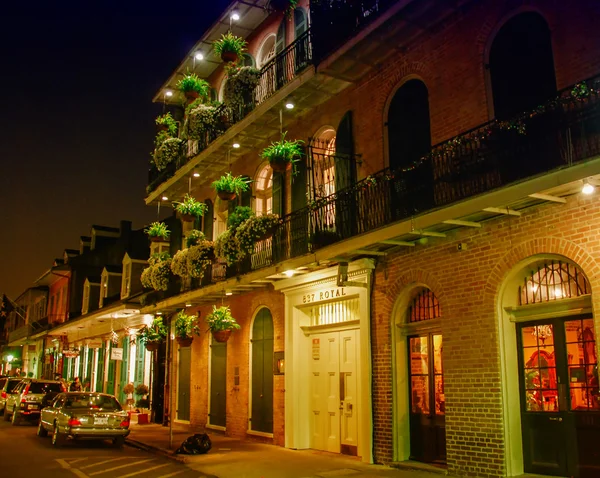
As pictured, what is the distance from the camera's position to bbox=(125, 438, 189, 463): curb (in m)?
14.0

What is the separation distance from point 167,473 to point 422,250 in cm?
640

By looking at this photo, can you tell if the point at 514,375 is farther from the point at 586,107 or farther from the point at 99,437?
the point at 99,437

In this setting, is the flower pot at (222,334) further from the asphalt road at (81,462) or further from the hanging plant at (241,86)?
the hanging plant at (241,86)

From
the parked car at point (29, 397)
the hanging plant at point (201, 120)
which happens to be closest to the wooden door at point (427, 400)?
the hanging plant at point (201, 120)

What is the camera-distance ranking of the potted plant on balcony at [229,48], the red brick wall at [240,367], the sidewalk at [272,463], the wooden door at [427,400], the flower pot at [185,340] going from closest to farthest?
1. the sidewalk at [272,463]
2. the wooden door at [427,400]
3. the red brick wall at [240,367]
4. the potted plant on balcony at [229,48]
5. the flower pot at [185,340]

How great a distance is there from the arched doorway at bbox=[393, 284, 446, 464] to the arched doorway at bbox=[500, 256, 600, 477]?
5.32ft

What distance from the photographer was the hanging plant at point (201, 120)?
19.0m

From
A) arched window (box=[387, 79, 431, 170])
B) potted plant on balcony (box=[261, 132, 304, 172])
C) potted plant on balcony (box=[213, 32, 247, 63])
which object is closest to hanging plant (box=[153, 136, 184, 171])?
potted plant on balcony (box=[213, 32, 247, 63])

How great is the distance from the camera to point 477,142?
10445 millimetres

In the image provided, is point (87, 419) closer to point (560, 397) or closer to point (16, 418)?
point (16, 418)

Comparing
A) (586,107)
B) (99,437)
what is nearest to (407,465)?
(586,107)

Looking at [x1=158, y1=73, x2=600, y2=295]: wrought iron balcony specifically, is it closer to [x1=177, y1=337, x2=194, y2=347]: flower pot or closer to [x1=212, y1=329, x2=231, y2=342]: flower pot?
[x1=212, y1=329, x2=231, y2=342]: flower pot

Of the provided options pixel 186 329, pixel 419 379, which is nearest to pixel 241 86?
pixel 186 329

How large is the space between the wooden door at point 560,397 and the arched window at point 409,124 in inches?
158
